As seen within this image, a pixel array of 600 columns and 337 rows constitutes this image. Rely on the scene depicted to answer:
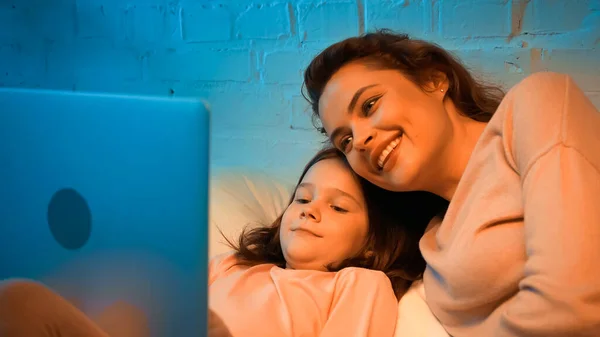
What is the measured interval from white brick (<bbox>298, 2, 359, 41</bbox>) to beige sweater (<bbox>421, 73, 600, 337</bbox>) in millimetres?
751

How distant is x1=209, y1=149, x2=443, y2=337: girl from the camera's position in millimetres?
1106

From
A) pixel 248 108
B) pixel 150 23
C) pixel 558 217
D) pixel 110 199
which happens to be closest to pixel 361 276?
pixel 558 217

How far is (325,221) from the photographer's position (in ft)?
4.09

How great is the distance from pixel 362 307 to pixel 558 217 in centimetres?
39

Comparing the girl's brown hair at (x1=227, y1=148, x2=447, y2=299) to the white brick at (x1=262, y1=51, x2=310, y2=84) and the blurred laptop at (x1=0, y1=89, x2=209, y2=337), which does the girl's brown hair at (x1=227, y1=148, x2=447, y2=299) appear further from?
the blurred laptop at (x1=0, y1=89, x2=209, y2=337)

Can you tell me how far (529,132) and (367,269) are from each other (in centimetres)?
42

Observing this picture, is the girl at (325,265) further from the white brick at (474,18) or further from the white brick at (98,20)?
the white brick at (98,20)

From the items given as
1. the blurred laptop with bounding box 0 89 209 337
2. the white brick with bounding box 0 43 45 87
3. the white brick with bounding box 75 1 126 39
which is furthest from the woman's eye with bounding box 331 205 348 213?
the white brick with bounding box 0 43 45 87

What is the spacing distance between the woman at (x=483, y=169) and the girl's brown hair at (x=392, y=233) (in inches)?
4.4

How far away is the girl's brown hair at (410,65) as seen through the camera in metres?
1.24

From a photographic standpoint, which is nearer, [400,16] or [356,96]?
[356,96]

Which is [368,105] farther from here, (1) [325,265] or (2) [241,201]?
(2) [241,201]

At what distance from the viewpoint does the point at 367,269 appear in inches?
47.8

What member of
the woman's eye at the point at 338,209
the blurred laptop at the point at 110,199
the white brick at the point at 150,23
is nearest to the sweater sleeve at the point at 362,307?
the woman's eye at the point at 338,209
